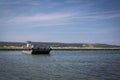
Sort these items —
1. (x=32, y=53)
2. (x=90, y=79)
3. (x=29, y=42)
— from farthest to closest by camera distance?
(x=29, y=42), (x=32, y=53), (x=90, y=79)

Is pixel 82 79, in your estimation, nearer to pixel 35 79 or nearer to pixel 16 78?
pixel 35 79

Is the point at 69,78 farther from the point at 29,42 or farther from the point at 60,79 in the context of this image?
the point at 29,42

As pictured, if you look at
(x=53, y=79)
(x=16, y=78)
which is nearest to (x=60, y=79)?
(x=53, y=79)

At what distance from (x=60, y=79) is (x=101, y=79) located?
4443mm

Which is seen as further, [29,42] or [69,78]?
[29,42]

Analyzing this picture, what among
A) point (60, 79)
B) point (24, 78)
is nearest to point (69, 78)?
point (60, 79)

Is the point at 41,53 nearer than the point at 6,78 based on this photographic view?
No

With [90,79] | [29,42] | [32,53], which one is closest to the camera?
[90,79]

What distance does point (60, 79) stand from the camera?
94.8 ft

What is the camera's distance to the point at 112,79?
28875 millimetres

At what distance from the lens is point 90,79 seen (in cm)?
Answer: 2878

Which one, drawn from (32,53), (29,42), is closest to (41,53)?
(32,53)

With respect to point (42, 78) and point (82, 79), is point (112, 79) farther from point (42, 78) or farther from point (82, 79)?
point (42, 78)

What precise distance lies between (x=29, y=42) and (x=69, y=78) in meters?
81.4
